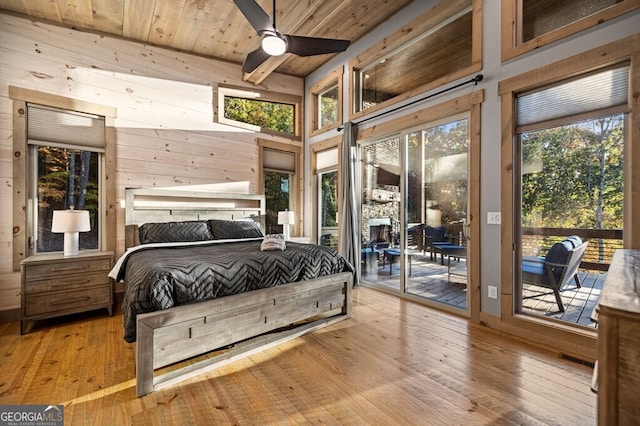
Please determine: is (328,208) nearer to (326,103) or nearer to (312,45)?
(326,103)

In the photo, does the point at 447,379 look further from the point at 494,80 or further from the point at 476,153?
the point at 494,80

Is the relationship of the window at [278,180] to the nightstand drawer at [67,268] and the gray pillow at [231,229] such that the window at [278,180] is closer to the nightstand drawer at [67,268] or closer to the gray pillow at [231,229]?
the gray pillow at [231,229]

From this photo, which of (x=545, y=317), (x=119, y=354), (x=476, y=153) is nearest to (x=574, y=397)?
(x=545, y=317)

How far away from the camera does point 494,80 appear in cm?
289

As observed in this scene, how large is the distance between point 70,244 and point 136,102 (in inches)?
79.7

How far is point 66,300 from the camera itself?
3.07 m

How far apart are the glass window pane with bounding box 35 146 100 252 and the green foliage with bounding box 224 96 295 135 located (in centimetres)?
209

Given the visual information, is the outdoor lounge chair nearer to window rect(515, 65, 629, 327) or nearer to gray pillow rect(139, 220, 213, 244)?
window rect(515, 65, 629, 327)

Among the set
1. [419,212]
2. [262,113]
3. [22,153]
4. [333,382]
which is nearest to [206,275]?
[333,382]

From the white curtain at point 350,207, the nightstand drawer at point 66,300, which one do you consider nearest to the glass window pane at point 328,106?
the white curtain at point 350,207

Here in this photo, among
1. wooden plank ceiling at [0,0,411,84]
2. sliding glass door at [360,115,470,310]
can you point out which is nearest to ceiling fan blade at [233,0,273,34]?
wooden plank ceiling at [0,0,411,84]

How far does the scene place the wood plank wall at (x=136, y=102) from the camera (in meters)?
3.28

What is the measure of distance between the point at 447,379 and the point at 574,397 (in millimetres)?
722

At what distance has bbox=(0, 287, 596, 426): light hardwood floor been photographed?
167 cm
